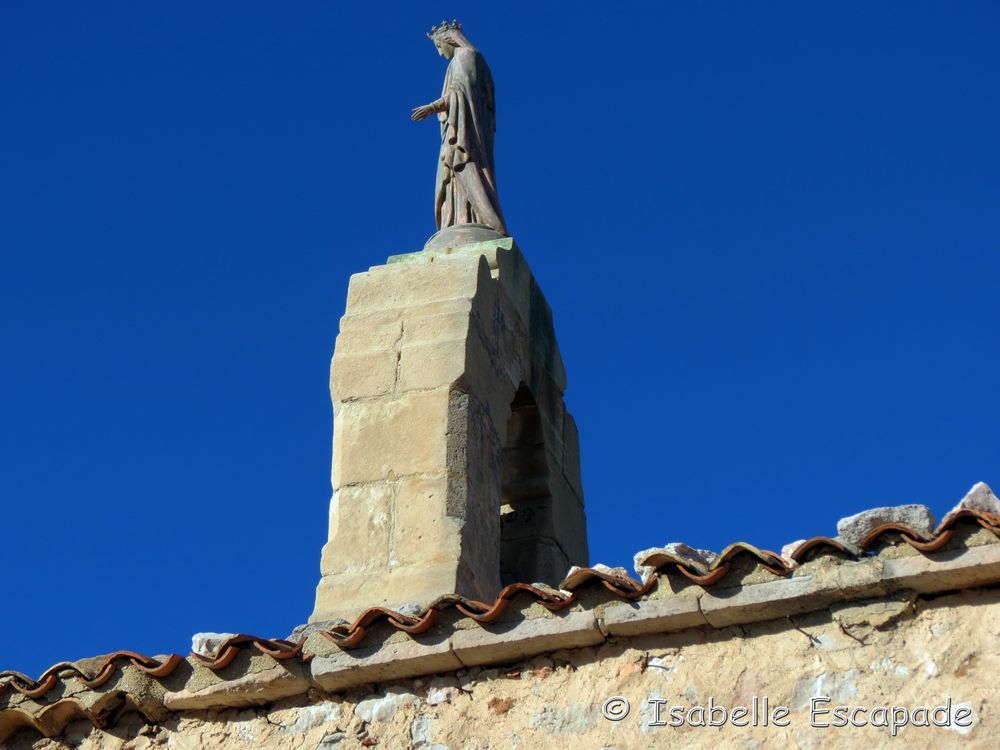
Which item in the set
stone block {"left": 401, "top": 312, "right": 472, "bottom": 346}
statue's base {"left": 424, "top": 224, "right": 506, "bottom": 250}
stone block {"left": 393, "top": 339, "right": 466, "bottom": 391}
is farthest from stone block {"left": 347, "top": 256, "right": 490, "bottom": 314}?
statue's base {"left": 424, "top": 224, "right": 506, "bottom": 250}

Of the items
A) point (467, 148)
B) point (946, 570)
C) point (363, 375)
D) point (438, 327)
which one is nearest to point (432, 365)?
point (438, 327)

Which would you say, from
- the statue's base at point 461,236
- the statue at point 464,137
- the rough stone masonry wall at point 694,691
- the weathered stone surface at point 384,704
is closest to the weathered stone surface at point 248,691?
the rough stone masonry wall at point 694,691

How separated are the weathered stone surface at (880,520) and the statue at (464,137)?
162 inches

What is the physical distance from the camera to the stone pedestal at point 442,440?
7.91 metres

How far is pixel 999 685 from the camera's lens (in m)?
5.69

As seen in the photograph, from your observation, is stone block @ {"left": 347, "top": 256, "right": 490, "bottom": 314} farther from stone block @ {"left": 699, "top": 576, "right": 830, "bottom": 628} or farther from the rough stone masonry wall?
stone block @ {"left": 699, "top": 576, "right": 830, "bottom": 628}

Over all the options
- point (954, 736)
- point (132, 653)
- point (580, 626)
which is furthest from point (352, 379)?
point (954, 736)

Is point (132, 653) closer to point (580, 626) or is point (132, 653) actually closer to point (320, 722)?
point (320, 722)

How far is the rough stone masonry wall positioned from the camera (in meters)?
5.79

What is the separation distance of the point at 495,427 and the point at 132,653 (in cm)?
251

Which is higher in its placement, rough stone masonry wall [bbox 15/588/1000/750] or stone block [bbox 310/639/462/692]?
stone block [bbox 310/639/462/692]

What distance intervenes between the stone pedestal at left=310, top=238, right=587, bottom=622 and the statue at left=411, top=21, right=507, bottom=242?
0.51 m

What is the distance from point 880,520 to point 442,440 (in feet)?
8.41

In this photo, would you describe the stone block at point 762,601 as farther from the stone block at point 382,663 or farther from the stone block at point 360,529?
the stone block at point 360,529
